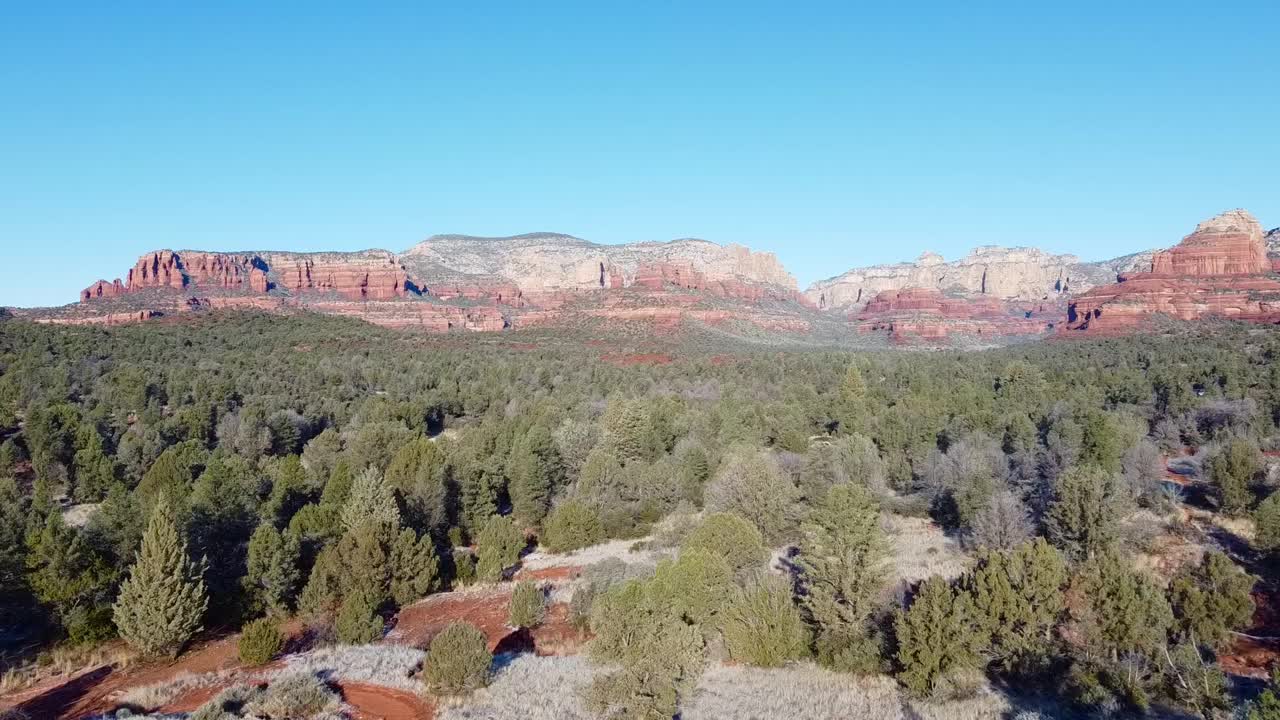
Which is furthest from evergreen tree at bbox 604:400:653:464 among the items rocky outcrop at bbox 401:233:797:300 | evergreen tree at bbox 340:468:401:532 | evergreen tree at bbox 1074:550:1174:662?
rocky outcrop at bbox 401:233:797:300

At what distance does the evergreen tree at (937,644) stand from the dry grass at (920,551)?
514 cm

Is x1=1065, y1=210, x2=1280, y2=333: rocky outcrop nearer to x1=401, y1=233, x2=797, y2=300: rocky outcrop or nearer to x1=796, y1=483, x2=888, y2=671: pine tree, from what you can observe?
x1=401, y1=233, x2=797, y2=300: rocky outcrop

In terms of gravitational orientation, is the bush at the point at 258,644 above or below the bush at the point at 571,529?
above

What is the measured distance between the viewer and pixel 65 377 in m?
52.2

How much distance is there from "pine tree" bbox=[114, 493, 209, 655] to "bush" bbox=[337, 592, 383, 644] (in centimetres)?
402

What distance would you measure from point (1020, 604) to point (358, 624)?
19.1 meters

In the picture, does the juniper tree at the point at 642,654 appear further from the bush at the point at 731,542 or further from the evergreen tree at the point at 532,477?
the evergreen tree at the point at 532,477

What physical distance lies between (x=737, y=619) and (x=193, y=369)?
57.0 metres

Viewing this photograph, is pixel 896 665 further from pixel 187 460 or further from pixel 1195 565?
pixel 187 460

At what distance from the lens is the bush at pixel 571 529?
34781 millimetres

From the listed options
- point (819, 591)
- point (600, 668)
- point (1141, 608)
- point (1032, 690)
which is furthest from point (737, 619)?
point (1141, 608)

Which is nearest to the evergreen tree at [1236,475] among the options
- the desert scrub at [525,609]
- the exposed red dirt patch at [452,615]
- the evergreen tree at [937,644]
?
the evergreen tree at [937,644]

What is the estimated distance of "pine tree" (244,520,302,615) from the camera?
2486 cm

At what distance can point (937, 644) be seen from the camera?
1720cm
